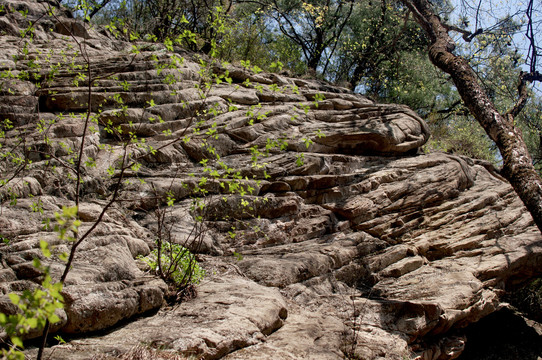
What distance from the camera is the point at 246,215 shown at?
930cm

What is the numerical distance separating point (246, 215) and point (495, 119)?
18.6 ft

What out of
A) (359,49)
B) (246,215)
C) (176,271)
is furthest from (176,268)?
(359,49)

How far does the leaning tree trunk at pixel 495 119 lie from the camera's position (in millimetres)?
7837

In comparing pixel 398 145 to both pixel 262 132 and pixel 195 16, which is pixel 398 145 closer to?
pixel 262 132

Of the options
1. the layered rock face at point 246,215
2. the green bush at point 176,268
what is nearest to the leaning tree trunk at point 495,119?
the layered rock face at point 246,215

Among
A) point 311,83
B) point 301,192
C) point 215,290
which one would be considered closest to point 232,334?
point 215,290

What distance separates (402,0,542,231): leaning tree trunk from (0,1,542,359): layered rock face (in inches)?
81.5

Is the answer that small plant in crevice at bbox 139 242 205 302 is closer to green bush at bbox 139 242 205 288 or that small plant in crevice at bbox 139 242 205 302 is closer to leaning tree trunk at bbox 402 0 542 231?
green bush at bbox 139 242 205 288

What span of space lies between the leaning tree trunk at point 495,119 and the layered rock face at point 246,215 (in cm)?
207

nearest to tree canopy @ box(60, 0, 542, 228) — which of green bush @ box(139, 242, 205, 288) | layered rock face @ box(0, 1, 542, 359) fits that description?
layered rock face @ box(0, 1, 542, 359)

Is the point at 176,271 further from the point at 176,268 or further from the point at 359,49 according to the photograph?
the point at 359,49

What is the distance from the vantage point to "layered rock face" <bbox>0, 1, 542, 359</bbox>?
5.56 meters

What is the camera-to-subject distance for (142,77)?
10.8 m

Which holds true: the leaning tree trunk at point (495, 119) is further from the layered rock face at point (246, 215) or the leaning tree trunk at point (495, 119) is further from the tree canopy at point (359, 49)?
the tree canopy at point (359, 49)
